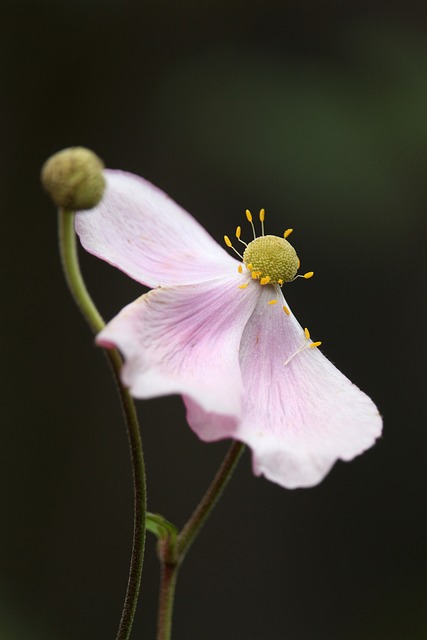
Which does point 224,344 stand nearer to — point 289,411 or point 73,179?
point 289,411

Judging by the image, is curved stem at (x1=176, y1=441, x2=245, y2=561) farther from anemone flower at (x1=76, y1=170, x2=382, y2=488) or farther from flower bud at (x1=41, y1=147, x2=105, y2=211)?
flower bud at (x1=41, y1=147, x2=105, y2=211)

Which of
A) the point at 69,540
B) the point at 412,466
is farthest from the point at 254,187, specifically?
the point at 69,540

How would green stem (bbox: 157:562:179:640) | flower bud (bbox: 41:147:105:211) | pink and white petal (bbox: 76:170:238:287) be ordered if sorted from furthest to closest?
pink and white petal (bbox: 76:170:238:287), green stem (bbox: 157:562:179:640), flower bud (bbox: 41:147:105:211)

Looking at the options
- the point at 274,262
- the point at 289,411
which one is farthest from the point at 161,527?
the point at 274,262

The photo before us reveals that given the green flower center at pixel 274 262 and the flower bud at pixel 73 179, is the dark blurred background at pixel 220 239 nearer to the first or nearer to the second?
the green flower center at pixel 274 262

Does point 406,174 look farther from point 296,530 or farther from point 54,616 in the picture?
point 54,616

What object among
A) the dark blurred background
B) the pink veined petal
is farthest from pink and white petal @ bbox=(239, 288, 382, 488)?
the dark blurred background
